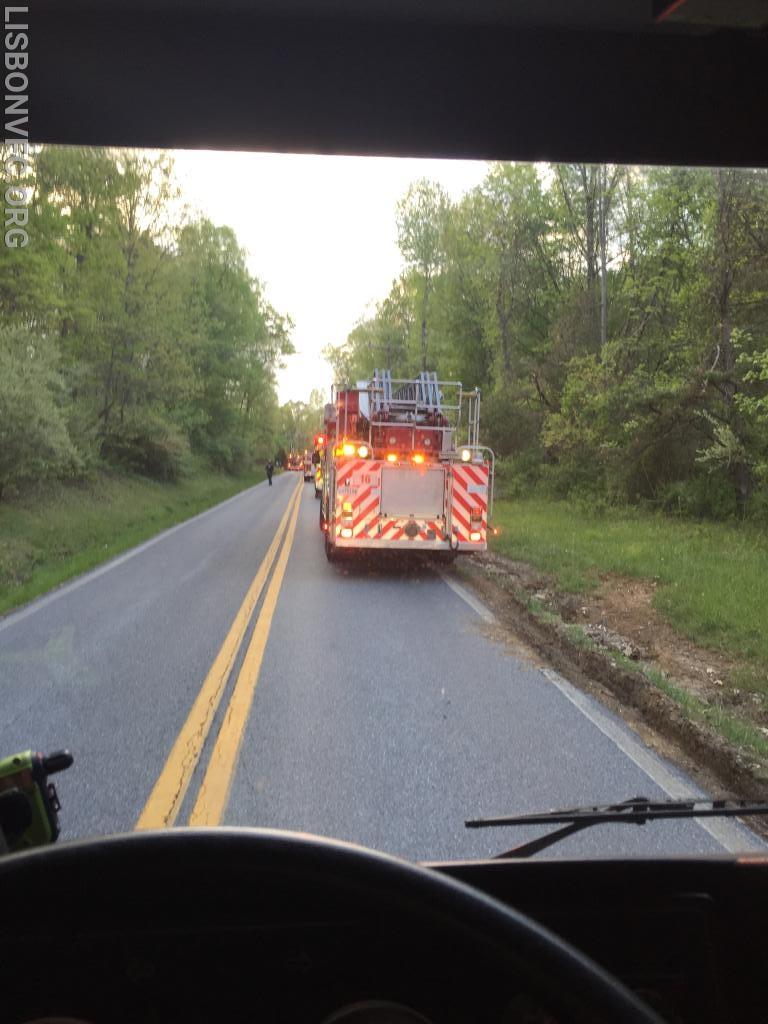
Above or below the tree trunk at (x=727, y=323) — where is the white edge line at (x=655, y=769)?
below

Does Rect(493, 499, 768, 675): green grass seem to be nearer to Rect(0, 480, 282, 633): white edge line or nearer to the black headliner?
the black headliner

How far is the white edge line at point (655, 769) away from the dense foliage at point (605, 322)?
17.3 feet

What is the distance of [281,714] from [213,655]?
2128mm

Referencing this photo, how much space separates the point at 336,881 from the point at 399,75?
155 inches

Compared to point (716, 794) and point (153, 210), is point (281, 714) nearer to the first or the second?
point (716, 794)

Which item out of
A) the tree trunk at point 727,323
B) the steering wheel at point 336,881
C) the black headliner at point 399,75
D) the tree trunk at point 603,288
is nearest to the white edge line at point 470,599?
the black headliner at point 399,75

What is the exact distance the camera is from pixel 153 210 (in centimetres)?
2386

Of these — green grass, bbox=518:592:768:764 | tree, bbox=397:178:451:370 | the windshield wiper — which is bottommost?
green grass, bbox=518:592:768:764

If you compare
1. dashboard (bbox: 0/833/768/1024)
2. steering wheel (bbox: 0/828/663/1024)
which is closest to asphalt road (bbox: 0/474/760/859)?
dashboard (bbox: 0/833/768/1024)

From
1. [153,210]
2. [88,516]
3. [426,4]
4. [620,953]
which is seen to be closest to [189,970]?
[620,953]

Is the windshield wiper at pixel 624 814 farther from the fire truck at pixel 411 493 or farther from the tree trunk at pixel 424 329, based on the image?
the tree trunk at pixel 424 329

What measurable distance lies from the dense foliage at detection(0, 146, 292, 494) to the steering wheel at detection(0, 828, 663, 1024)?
7.31 metres

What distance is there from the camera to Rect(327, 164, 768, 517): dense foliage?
17016 millimetres

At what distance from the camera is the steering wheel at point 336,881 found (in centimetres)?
132
